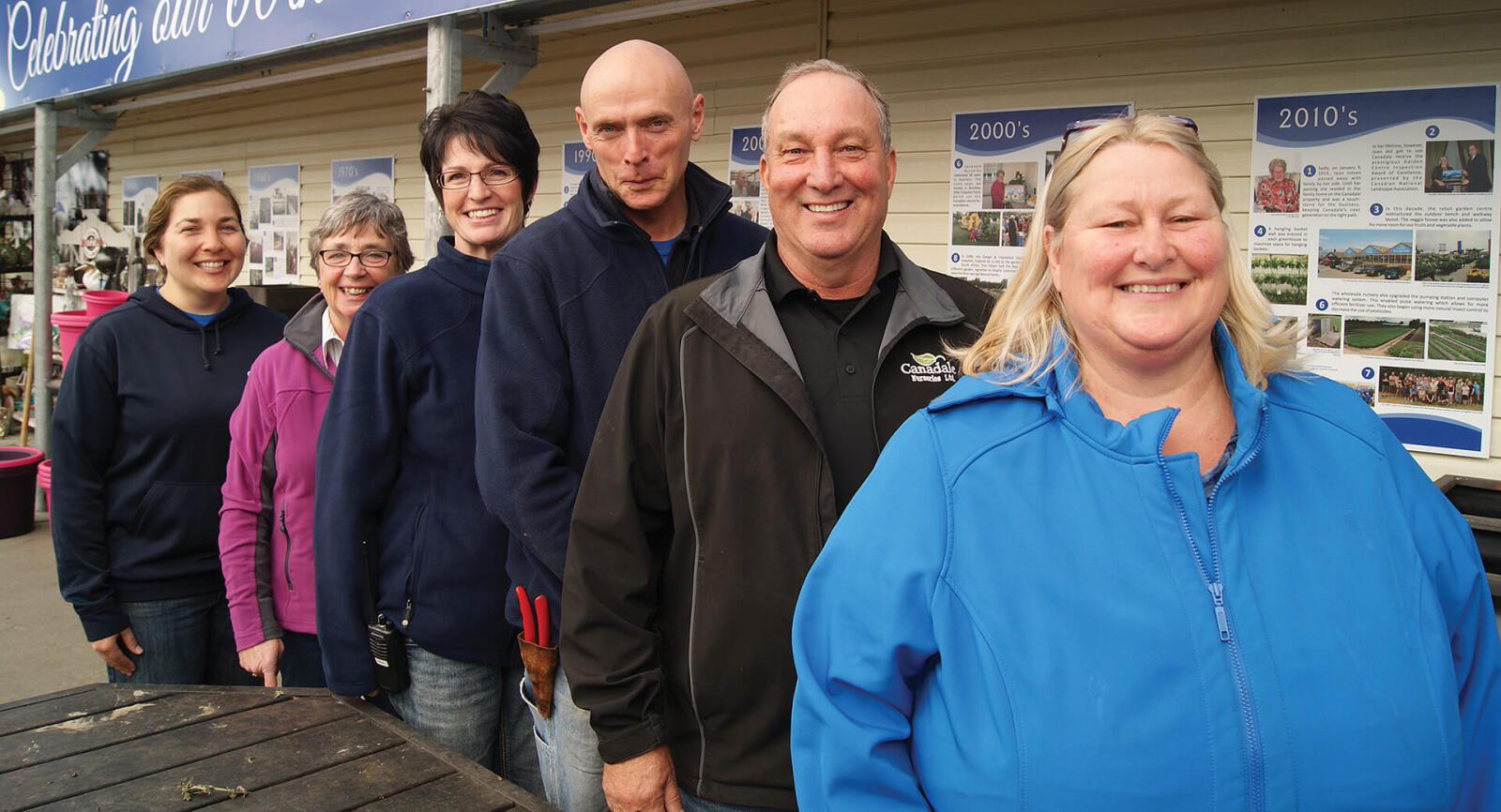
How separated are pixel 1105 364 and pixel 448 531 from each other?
160cm

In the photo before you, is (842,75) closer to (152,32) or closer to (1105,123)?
(1105,123)

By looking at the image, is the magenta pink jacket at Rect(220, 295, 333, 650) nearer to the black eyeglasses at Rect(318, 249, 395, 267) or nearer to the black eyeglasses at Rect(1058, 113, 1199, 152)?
the black eyeglasses at Rect(318, 249, 395, 267)

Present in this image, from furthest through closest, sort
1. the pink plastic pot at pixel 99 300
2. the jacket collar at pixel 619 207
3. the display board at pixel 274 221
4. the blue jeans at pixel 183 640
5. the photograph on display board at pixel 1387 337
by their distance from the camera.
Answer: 1. the display board at pixel 274 221
2. the pink plastic pot at pixel 99 300
3. the photograph on display board at pixel 1387 337
4. the blue jeans at pixel 183 640
5. the jacket collar at pixel 619 207

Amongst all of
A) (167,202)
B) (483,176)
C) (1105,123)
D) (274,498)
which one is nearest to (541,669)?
(274,498)

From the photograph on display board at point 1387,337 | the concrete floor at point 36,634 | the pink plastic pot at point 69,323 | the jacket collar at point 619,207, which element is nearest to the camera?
the jacket collar at point 619,207

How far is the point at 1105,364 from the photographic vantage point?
5.04ft

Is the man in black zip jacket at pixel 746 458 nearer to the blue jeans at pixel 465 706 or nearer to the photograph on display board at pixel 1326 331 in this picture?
the blue jeans at pixel 465 706

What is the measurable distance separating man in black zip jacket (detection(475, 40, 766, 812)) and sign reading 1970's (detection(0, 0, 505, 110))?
2.52 meters

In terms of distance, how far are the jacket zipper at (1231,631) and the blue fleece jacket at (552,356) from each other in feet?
4.03

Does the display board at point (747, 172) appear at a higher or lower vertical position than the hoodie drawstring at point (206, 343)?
higher

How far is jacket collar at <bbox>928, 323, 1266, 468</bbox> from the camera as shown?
1376 millimetres

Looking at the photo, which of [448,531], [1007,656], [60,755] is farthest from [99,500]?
[1007,656]

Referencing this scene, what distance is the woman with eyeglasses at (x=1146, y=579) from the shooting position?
127cm

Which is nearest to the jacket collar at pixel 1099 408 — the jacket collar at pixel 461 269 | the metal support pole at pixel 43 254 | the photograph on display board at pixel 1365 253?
the jacket collar at pixel 461 269
